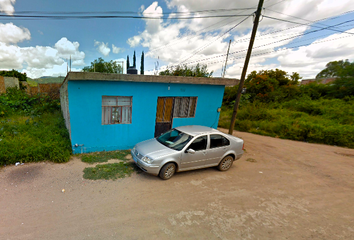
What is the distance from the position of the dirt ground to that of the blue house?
135 cm

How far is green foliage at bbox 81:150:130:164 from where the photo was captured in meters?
5.36

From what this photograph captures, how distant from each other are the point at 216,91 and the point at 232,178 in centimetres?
433

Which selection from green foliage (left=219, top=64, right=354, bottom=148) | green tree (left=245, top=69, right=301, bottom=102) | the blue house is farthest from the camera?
green tree (left=245, top=69, right=301, bottom=102)

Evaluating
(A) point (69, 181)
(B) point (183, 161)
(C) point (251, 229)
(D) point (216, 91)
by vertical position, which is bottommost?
(A) point (69, 181)

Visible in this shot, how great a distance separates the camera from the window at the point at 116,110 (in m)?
5.98

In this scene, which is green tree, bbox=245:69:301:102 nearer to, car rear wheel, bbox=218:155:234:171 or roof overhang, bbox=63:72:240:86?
roof overhang, bbox=63:72:240:86

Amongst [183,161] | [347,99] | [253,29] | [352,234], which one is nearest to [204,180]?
[183,161]

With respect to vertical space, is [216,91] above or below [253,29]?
below

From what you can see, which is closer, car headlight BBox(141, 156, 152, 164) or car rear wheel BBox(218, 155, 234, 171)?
car headlight BBox(141, 156, 152, 164)

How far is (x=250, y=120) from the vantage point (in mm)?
15062

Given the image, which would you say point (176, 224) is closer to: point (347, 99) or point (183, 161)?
point (183, 161)

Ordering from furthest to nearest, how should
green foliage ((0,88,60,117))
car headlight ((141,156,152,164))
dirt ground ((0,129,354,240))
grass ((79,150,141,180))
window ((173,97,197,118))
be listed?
green foliage ((0,88,60,117)) < window ((173,97,197,118)) < grass ((79,150,141,180)) < car headlight ((141,156,152,164)) < dirt ground ((0,129,354,240))

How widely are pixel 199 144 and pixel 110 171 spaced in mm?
2977

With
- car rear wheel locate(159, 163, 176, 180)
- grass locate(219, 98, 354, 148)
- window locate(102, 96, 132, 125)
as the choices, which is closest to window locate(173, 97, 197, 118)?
window locate(102, 96, 132, 125)
